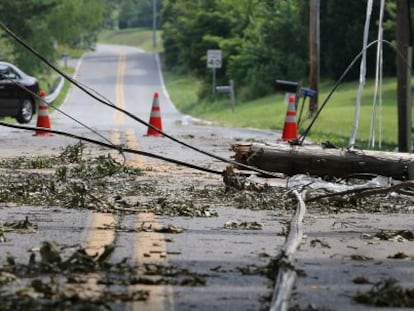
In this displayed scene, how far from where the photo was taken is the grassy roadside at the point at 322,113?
26156 millimetres

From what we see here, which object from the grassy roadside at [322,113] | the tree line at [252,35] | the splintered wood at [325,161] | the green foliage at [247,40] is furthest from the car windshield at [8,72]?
the green foliage at [247,40]

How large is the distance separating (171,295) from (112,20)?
5550 inches

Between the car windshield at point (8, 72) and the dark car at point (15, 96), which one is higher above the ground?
the car windshield at point (8, 72)

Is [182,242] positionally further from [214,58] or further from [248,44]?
[248,44]

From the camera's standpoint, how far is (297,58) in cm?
4838

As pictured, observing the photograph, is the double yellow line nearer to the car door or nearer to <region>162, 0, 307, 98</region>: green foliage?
the car door

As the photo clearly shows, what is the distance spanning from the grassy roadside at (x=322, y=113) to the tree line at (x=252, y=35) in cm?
151

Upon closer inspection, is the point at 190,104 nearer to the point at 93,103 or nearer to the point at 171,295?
the point at 93,103

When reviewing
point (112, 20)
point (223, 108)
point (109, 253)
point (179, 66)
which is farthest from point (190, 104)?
point (112, 20)

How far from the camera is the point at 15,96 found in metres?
23.6

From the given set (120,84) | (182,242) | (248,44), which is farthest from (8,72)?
(120,84)

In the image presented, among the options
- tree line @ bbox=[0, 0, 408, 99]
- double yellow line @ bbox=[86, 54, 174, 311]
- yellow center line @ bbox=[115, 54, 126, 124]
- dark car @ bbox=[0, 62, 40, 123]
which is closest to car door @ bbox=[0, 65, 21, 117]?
dark car @ bbox=[0, 62, 40, 123]

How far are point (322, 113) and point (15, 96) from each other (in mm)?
13884

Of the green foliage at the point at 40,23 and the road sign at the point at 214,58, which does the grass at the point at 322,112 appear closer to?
the road sign at the point at 214,58
